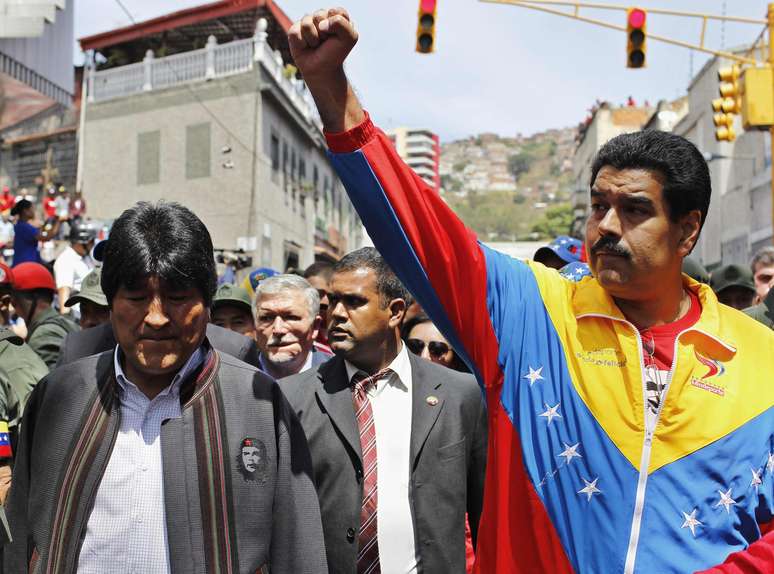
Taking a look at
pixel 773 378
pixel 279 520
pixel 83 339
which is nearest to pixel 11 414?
pixel 83 339

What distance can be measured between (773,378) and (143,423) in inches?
Result: 70.5

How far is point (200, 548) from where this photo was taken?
2.52m

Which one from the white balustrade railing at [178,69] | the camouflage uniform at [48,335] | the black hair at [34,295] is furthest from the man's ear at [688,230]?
the white balustrade railing at [178,69]

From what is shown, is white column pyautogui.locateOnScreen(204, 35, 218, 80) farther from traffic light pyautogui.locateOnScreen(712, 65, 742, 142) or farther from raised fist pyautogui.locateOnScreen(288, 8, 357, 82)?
raised fist pyautogui.locateOnScreen(288, 8, 357, 82)

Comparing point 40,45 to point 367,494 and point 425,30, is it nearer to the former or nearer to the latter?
point 425,30

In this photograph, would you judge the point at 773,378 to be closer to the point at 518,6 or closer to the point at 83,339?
the point at 83,339

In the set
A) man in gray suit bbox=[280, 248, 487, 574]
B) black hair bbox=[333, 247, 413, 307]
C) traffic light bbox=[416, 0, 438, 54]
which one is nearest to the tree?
traffic light bbox=[416, 0, 438, 54]

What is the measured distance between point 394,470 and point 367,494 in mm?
155

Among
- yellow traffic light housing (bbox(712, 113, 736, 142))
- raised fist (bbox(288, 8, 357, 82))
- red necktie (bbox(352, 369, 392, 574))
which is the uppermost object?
yellow traffic light housing (bbox(712, 113, 736, 142))

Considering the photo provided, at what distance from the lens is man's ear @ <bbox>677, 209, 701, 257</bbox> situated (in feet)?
8.33

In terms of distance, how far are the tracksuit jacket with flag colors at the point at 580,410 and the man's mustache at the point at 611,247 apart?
14 cm

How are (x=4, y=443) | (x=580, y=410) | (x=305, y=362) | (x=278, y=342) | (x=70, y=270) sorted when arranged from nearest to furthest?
1. (x=580, y=410)
2. (x=4, y=443)
3. (x=278, y=342)
4. (x=305, y=362)
5. (x=70, y=270)

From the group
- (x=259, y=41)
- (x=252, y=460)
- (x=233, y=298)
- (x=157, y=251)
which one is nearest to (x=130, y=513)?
(x=252, y=460)

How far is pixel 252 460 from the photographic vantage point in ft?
8.64
